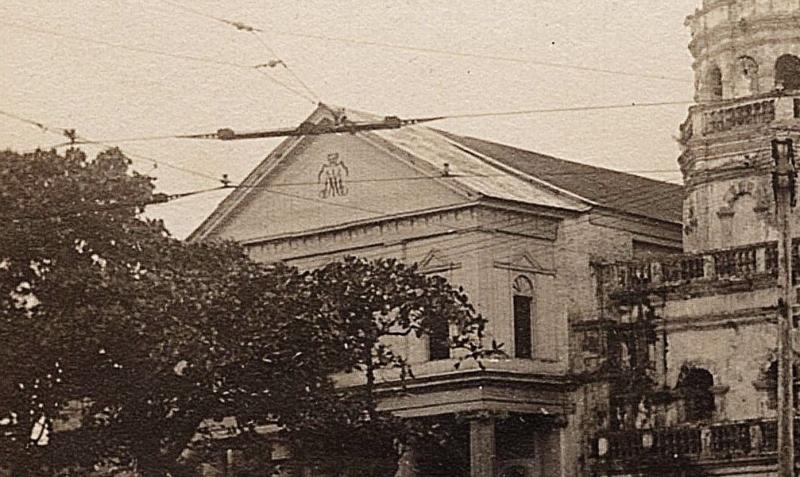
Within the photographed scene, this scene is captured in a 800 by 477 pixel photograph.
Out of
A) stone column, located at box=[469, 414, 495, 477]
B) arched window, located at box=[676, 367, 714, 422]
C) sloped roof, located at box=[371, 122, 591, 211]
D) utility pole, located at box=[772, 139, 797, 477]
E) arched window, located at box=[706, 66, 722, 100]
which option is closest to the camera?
utility pole, located at box=[772, 139, 797, 477]

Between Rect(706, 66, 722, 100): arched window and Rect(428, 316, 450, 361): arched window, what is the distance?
25.2 feet

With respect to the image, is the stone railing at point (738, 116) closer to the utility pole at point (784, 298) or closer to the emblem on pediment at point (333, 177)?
the utility pole at point (784, 298)

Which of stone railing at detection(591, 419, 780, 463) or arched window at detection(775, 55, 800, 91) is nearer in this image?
stone railing at detection(591, 419, 780, 463)

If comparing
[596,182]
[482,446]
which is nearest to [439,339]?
[482,446]

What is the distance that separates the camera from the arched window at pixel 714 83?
3944 centimetres

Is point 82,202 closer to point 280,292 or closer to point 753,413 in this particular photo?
point 280,292

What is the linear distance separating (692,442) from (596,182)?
8.28 m

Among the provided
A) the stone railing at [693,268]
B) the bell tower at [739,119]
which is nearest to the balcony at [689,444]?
the stone railing at [693,268]

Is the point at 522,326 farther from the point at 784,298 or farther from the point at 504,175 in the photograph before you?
the point at 784,298

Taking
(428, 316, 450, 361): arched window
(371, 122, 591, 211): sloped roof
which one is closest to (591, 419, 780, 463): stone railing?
(428, 316, 450, 361): arched window

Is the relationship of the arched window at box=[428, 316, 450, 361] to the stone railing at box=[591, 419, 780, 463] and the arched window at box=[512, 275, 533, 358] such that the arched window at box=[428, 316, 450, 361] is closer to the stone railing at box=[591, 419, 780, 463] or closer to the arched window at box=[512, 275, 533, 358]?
the arched window at box=[512, 275, 533, 358]

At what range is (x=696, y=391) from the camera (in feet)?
125

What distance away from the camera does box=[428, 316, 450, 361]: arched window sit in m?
34.5

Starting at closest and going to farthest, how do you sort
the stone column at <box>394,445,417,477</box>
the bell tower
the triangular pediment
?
the bell tower < the triangular pediment < the stone column at <box>394,445,417,477</box>
